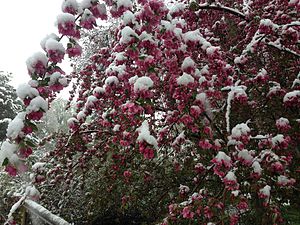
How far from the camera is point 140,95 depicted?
1.83 meters

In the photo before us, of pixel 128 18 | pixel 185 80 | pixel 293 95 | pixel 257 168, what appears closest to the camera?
pixel 128 18

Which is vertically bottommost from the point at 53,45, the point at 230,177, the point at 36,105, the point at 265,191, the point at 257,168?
the point at 265,191

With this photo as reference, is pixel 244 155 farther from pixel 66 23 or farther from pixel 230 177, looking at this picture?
pixel 66 23

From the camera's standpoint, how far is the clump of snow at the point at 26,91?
5.34 feet

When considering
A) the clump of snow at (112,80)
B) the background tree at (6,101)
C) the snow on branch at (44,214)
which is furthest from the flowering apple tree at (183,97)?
the background tree at (6,101)

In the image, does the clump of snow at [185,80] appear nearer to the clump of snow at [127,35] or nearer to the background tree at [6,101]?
the clump of snow at [127,35]

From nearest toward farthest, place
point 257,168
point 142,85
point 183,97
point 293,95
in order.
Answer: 1. point 142,85
2. point 183,97
3. point 257,168
4. point 293,95

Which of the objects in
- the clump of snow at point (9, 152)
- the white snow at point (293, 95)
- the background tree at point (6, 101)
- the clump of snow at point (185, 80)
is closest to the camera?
the clump of snow at point (9, 152)

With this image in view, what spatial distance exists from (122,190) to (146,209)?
0.64 meters

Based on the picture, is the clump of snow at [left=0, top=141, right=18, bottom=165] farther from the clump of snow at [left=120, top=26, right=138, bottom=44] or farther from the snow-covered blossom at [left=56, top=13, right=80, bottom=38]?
the clump of snow at [left=120, top=26, right=138, bottom=44]

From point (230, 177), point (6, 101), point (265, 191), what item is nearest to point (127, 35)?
point (230, 177)

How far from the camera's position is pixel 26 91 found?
1.63 meters

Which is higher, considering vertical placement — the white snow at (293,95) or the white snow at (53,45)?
the white snow at (53,45)

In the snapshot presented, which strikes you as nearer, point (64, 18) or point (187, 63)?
point (64, 18)
